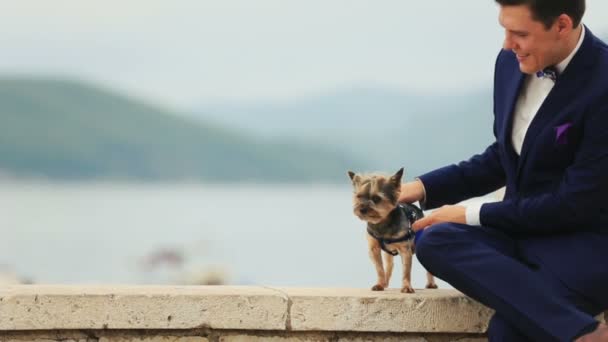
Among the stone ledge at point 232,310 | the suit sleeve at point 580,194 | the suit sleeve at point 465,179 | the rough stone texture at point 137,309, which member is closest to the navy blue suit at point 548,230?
the suit sleeve at point 580,194

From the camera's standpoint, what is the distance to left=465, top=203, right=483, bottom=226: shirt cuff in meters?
3.84

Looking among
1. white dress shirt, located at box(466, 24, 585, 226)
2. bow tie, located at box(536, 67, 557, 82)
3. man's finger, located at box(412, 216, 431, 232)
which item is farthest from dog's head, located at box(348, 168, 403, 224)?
bow tie, located at box(536, 67, 557, 82)

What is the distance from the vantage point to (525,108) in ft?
12.7

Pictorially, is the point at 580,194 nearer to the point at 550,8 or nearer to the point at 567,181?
the point at 567,181

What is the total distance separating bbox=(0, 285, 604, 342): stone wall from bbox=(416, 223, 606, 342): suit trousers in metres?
0.38

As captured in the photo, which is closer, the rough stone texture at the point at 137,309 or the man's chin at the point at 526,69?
the man's chin at the point at 526,69

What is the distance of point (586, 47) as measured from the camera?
3740 millimetres

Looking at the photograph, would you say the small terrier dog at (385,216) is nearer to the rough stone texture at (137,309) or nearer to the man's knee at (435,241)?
the man's knee at (435,241)

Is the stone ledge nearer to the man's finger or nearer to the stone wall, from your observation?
the stone wall

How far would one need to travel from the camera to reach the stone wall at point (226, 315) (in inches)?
164

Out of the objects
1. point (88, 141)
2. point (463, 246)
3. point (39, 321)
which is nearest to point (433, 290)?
point (463, 246)

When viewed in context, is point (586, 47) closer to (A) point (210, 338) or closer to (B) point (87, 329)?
(A) point (210, 338)

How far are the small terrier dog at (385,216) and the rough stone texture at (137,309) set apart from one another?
1.38 ft

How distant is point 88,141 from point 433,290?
30244 mm
